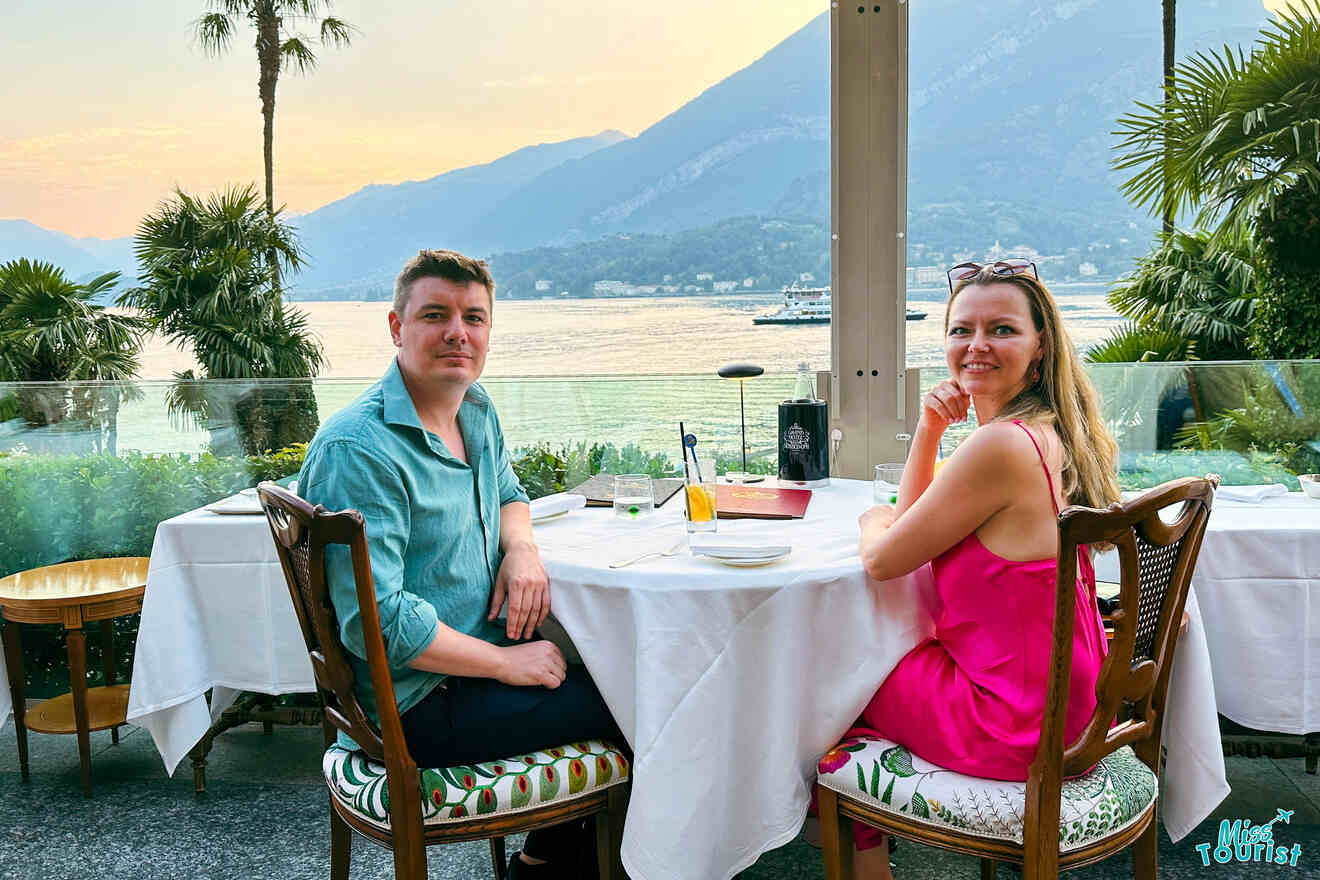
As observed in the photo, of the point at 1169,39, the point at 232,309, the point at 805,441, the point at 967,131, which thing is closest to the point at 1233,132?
the point at 1169,39

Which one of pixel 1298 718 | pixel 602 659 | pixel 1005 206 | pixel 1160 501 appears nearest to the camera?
pixel 1160 501

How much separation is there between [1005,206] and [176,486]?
303cm

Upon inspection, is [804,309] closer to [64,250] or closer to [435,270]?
[435,270]

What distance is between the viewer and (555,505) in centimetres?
235

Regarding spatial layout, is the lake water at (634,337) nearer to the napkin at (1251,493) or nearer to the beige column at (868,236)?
the beige column at (868,236)

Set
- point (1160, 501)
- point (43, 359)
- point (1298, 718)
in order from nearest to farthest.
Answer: point (1160, 501)
point (1298, 718)
point (43, 359)

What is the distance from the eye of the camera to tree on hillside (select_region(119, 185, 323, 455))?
3.56 m

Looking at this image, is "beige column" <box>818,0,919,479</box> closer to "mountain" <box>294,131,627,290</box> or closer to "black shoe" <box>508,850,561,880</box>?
"mountain" <box>294,131,627,290</box>

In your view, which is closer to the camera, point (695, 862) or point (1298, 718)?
point (695, 862)

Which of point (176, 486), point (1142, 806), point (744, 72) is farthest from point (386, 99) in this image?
point (1142, 806)

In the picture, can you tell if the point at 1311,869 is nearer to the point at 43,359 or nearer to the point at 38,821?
the point at 38,821

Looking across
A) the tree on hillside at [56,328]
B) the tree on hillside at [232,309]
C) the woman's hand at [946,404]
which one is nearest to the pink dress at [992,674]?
the woman's hand at [946,404]

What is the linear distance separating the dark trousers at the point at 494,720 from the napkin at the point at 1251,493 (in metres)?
1.94

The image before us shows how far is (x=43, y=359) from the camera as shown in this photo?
4.70 metres
